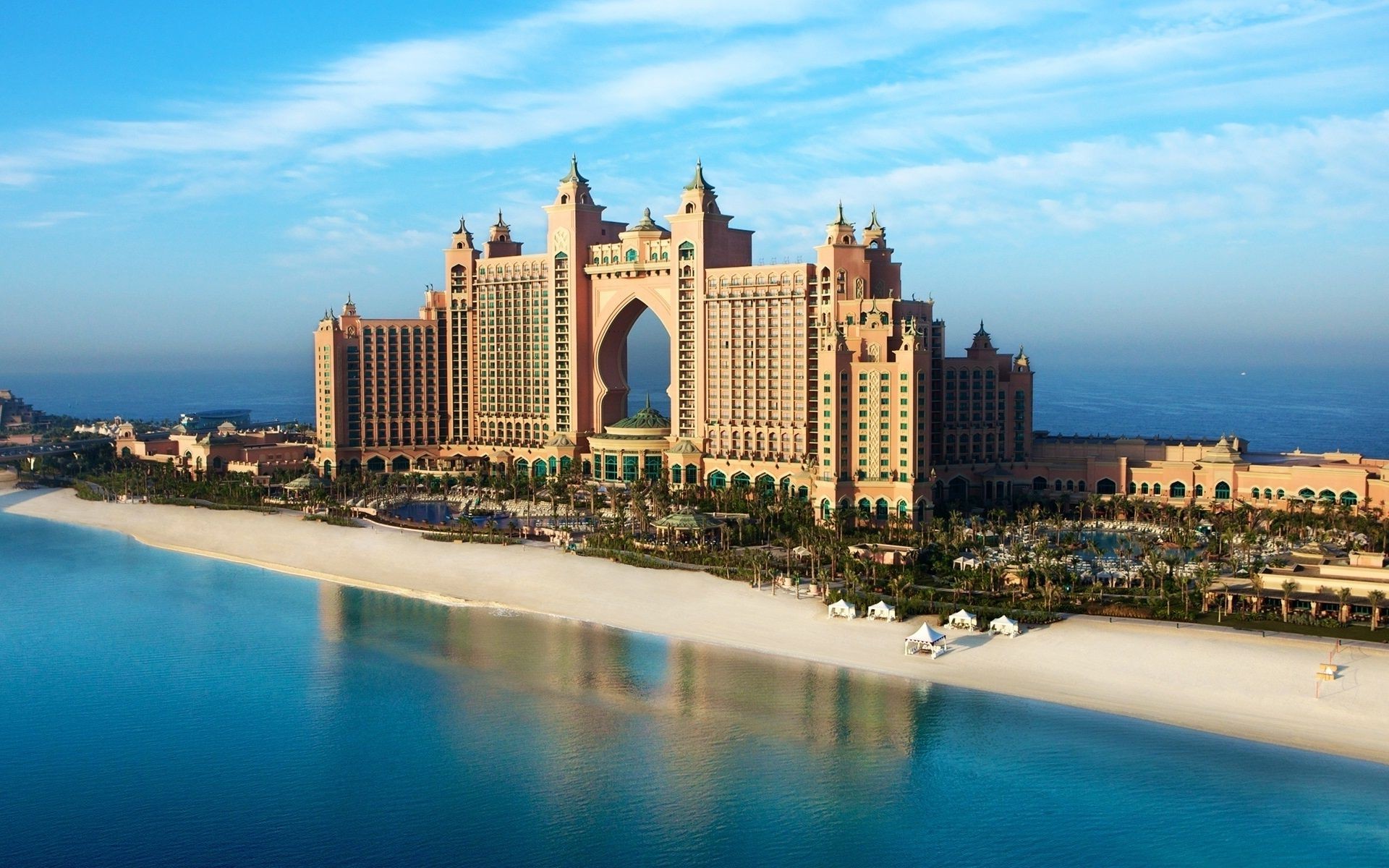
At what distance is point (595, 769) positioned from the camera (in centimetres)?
4262

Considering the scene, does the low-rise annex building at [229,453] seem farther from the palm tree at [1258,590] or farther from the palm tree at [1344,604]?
the palm tree at [1344,604]

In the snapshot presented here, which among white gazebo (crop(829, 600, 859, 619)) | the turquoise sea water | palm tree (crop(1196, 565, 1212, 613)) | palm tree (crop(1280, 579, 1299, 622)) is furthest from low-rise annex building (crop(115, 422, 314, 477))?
palm tree (crop(1280, 579, 1299, 622))

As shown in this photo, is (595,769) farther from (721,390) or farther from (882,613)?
(721,390)

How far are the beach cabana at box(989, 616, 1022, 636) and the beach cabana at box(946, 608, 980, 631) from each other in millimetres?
715

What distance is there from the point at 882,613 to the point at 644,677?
11.6m

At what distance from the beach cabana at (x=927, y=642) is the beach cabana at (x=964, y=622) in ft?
6.58

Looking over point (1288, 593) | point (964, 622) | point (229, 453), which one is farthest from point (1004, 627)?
point (229, 453)

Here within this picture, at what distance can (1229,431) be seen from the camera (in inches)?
6383

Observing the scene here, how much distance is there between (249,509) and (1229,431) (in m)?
117

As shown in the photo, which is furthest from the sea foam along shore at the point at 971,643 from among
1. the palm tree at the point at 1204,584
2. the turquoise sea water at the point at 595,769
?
the palm tree at the point at 1204,584

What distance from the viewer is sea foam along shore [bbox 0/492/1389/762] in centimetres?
4588

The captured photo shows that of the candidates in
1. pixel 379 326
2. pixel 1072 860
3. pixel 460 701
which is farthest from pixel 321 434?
pixel 1072 860

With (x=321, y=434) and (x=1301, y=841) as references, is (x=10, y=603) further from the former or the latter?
(x=1301, y=841)

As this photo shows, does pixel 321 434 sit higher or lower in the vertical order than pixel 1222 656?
higher
